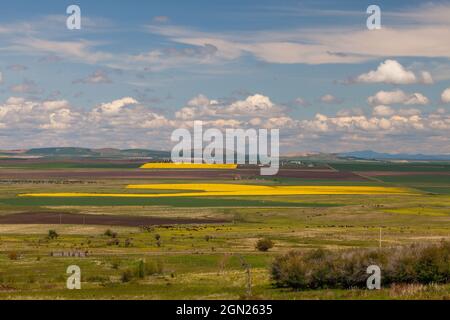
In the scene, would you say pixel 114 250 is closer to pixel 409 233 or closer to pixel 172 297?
pixel 172 297

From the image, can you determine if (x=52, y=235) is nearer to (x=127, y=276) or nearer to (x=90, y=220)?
(x=90, y=220)

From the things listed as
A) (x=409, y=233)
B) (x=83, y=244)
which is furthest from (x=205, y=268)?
(x=409, y=233)

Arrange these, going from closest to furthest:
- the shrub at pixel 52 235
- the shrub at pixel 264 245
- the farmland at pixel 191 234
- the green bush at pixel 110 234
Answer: the farmland at pixel 191 234 → the shrub at pixel 264 245 → the shrub at pixel 52 235 → the green bush at pixel 110 234

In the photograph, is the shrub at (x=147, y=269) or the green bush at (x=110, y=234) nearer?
the shrub at (x=147, y=269)

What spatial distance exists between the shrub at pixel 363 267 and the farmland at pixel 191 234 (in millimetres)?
2039

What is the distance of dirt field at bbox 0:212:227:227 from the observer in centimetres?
11238

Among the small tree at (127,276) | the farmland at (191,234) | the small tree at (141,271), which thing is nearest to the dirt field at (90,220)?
the farmland at (191,234)

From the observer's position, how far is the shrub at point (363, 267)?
4378 centimetres

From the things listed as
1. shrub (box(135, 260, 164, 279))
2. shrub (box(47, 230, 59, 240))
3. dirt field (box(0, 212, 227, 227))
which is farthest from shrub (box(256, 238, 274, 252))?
dirt field (box(0, 212, 227, 227))

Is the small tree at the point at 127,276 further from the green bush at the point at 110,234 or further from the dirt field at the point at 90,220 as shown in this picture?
the dirt field at the point at 90,220

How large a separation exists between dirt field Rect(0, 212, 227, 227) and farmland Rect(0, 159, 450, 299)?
18 cm

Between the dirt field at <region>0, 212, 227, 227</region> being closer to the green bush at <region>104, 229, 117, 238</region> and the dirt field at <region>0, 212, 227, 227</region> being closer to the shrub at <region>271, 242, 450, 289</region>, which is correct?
the green bush at <region>104, 229, 117, 238</region>
